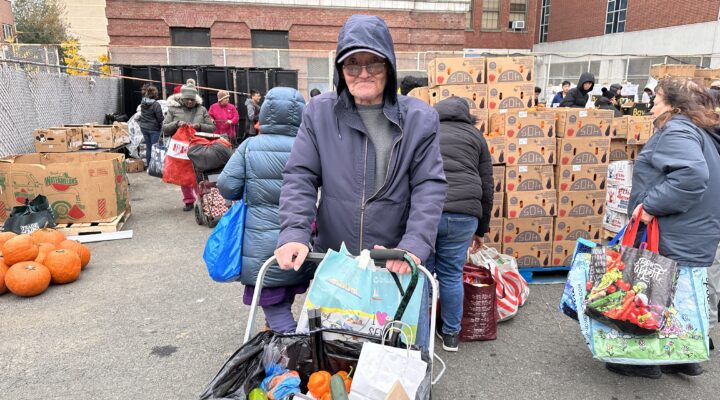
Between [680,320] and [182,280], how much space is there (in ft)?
14.6

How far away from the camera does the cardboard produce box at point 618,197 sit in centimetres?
571

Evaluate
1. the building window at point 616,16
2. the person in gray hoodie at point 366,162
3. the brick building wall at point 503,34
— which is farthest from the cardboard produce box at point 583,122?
the brick building wall at point 503,34

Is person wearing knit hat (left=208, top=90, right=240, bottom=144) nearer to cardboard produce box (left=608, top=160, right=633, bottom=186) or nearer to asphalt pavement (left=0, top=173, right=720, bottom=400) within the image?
asphalt pavement (left=0, top=173, right=720, bottom=400)

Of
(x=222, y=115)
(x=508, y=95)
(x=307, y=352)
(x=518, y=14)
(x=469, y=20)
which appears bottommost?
(x=307, y=352)

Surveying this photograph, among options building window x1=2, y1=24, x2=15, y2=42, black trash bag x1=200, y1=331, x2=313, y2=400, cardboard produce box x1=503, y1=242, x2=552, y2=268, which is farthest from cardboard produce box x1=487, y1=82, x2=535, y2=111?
building window x1=2, y1=24, x2=15, y2=42

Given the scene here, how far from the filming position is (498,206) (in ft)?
16.2

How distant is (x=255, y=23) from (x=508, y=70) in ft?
61.3

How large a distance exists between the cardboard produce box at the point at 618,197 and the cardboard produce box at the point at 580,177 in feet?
2.56

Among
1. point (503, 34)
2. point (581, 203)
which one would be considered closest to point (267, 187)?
point (581, 203)

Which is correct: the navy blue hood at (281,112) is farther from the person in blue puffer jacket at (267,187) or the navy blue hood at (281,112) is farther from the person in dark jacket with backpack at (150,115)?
the person in dark jacket with backpack at (150,115)

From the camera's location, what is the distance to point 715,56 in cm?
1975

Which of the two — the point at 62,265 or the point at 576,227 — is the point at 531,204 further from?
the point at 62,265

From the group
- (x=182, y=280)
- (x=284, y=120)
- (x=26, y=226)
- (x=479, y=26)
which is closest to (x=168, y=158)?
(x=26, y=226)

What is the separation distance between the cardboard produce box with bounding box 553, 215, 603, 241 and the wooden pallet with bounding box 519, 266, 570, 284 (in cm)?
35
